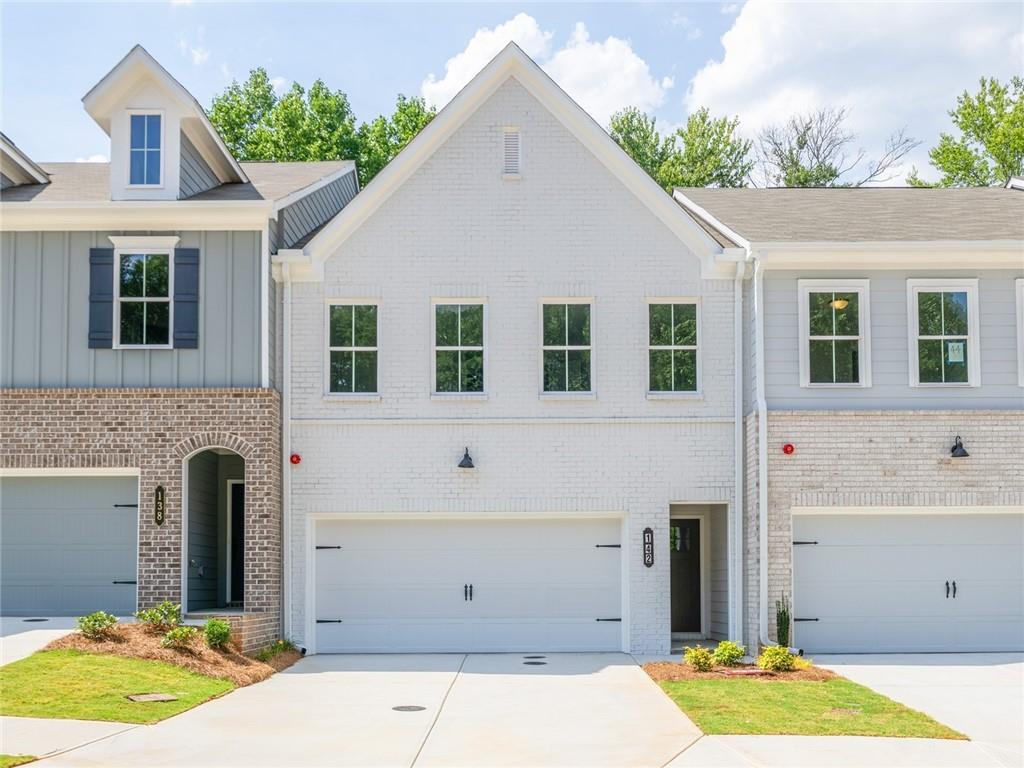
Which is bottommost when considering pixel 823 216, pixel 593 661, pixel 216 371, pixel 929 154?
pixel 593 661

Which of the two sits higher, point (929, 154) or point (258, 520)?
point (929, 154)

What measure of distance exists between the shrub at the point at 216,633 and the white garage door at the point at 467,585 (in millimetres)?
2802

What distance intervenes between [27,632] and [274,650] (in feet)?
11.2

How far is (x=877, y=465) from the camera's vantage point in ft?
64.2

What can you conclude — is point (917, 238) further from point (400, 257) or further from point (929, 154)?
point (929, 154)

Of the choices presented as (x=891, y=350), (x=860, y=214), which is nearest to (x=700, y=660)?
(x=891, y=350)

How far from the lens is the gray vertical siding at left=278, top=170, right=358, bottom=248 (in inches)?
827

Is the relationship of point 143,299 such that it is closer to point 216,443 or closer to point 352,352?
point 216,443

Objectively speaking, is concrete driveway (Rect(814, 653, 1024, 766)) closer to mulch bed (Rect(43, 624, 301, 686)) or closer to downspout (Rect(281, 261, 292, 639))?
mulch bed (Rect(43, 624, 301, 686))

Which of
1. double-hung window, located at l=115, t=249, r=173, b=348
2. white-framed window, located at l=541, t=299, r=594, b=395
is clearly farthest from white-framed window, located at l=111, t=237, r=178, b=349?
white-framed window, located at l=541, t=299, r=594, b=395

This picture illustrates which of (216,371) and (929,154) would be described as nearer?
(216,371)

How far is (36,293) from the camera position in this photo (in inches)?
777

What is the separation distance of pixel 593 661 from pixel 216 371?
23.3 feet

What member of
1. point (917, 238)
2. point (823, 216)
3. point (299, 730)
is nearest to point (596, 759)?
point (299, 730)
